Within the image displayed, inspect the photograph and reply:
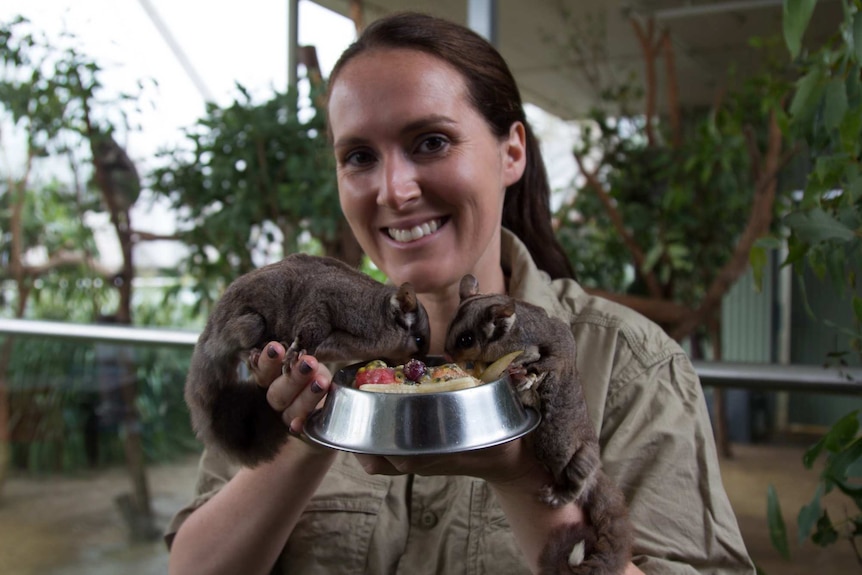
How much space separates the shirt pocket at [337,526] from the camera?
1745 millimetres

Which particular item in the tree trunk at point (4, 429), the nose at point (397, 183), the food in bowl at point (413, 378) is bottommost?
the tree trunk at point (4, 429)

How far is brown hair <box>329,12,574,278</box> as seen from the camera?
1756 mm

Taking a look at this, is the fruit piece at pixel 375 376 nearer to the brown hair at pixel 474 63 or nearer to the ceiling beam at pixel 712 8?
the brown hair at pixel 474 63

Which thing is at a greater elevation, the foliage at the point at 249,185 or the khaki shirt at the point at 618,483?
the foliage at the point at 249,185

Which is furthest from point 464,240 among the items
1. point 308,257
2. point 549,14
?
point 549,14

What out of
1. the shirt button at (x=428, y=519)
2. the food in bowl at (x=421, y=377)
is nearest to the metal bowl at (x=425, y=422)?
the food in bowl at (x=421, y=377)

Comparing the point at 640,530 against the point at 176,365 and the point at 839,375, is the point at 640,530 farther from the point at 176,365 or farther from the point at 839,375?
the point at 176,365

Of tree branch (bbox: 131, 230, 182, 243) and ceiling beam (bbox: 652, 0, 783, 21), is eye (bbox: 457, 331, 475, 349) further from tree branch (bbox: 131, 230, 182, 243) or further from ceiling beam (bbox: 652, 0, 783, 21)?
ceiling beam (bbox: 652, 0, 783, 21)

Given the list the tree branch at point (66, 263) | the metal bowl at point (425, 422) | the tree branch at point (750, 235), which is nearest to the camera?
the metal bowl at point (425, 422)

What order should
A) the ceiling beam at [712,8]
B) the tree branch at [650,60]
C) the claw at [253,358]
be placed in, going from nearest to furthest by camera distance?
the claw at [253,358] < the ceiling beam at [712,8] < the tree branch at [650,60]

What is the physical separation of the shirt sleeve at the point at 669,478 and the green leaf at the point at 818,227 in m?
0.42

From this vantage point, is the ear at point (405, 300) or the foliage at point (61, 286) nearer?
the ear at point (405, 300)

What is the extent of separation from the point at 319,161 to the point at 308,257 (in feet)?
7.39

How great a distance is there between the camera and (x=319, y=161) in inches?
149
